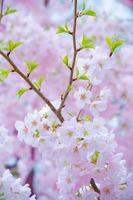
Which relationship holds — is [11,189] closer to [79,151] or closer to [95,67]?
[79,151]

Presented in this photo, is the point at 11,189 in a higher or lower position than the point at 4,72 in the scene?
lower

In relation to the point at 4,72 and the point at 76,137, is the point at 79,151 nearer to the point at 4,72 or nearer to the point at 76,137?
the point at 76,137

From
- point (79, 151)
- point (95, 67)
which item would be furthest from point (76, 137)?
point (95, 67)

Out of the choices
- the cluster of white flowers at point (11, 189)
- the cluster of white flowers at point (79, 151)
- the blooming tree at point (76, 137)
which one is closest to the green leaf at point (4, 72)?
the blooming tree at point (76, 137)

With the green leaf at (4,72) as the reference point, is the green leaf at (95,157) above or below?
below

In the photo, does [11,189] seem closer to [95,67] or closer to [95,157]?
[95,157]

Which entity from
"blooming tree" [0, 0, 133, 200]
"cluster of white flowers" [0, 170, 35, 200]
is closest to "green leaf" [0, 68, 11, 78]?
"blooming tree" [0, 0, 133, 200]

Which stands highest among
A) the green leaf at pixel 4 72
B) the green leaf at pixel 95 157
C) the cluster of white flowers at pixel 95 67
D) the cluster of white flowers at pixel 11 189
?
the green leaf at pixel 4 72

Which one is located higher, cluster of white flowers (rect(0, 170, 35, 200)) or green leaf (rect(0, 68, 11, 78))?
green leaf (rect(0, 68, 11, 78))

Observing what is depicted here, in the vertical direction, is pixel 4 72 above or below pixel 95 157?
above

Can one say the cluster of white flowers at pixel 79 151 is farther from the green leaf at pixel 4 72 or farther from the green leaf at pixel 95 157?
the green leaf at pixel 4 72

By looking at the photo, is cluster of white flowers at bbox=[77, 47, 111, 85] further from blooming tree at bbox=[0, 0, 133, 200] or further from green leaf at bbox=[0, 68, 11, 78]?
green leaf at bbox=[0, 68, 11, 78]
